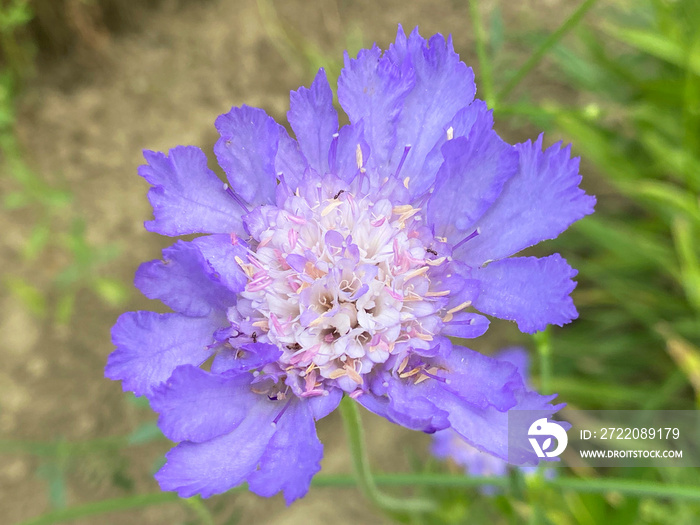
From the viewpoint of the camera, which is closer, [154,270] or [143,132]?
[154,270]

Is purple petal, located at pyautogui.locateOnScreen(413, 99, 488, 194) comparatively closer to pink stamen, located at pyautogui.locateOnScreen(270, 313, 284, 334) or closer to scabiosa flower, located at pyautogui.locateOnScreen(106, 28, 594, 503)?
scabiosa flower, located at pyautogui.locateOnScreen(106, 28, 594, 503)

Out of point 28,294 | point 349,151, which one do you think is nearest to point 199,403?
point 349,151

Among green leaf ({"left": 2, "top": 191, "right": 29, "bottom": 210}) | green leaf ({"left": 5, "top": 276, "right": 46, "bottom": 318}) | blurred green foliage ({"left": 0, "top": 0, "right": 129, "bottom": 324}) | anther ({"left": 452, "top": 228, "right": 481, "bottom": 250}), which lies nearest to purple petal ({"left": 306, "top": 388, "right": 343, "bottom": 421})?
anther ({"left": 452, "top": 228, "right": 481, "bottom": 250})

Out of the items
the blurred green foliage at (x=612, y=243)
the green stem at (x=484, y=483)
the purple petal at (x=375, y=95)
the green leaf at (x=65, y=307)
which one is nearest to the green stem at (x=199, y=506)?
the green stem at (x=484, y=483)

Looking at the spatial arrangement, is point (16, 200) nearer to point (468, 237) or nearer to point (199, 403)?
point (199, 403)

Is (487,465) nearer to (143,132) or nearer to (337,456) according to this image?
(337,456)

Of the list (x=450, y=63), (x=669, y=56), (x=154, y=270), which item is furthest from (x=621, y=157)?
(x=154, y=270)
